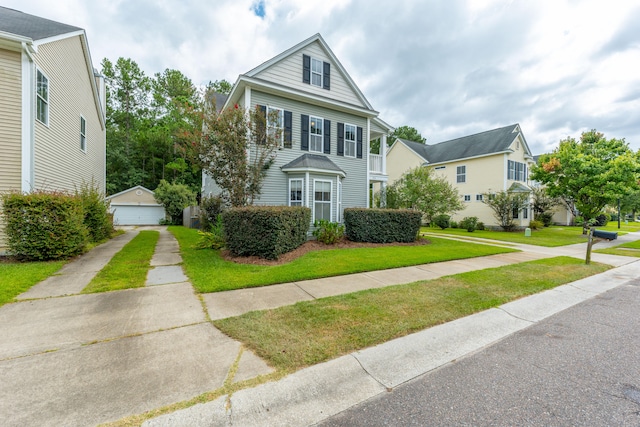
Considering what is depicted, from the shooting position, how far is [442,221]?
20938mm

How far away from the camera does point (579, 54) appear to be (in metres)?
12.4

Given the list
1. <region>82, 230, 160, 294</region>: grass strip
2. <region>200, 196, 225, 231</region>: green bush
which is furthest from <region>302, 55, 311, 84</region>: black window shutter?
<region>82, 230, 160, 294</region>: grass strip

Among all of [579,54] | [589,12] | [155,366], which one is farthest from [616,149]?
[155,366]

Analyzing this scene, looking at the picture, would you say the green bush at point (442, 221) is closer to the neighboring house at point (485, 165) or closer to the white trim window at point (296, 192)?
the neighboring house at point (485, 165)

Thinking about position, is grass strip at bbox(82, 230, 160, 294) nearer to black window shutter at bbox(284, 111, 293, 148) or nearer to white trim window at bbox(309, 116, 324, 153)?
black window shutter at bbox(284, 111, 293, 148)

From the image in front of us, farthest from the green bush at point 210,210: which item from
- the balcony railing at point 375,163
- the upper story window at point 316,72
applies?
the balcony railing at point 375,163

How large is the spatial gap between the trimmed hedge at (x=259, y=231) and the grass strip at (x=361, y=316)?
310 centimetres

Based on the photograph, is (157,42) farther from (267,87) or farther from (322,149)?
(322,149)

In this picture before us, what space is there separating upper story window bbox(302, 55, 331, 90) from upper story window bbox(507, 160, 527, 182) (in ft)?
57.0

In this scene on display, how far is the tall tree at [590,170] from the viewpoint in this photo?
13.6 meters

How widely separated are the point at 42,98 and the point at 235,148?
627 cm

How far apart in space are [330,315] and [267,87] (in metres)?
9.73

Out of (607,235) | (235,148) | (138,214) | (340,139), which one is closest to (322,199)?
(340,139)

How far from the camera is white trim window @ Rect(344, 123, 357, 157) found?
12781 mm
